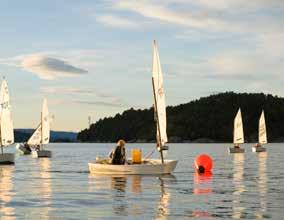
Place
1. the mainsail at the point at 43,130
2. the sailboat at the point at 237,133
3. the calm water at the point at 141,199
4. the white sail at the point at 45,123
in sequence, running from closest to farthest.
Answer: the calm water at the point at 141,199, the white sail at the point at 45,123, the mainsail at the point at 43,130, the sailboat at the point at 237,133

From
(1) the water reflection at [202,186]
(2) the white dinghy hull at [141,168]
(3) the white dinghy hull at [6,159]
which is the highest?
(3) the white dinghy hull at [6,159]

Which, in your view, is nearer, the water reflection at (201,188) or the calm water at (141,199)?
the calm water at (141,199)

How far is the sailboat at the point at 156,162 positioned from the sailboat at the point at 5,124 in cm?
1842

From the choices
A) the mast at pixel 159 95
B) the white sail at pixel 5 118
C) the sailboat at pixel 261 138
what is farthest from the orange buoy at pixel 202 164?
the sailboat at pixel 261 138

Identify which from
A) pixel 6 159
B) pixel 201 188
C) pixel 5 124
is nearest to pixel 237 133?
pixel 5 124

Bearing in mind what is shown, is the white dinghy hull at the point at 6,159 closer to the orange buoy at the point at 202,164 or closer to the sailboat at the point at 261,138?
the orange buoy at the point at 202,164

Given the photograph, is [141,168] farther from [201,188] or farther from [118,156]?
[201,188]

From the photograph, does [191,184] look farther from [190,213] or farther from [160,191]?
[190,213]

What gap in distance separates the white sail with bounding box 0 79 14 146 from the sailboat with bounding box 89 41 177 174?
19.6m

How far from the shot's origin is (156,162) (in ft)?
161

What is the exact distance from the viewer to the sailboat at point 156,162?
4556 centimetres

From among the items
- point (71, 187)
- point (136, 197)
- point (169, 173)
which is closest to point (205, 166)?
point (169, 173)

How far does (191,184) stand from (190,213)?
1533cm

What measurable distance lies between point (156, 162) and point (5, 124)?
2276cm
